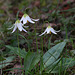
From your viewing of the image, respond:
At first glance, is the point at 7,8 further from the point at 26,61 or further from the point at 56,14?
the point at 26,61

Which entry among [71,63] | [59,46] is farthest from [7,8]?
[71,63]

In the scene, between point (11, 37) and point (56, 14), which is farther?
point (56, 14)

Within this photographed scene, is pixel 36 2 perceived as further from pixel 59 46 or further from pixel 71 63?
pixel 71 63

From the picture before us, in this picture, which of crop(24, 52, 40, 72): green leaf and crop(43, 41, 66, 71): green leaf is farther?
crop(43, 41, 66, 71): green leaf

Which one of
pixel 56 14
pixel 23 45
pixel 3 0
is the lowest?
pixel 23 45

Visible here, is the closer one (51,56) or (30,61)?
(30,61)

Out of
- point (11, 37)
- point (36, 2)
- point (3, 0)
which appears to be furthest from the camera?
point (3, 0)

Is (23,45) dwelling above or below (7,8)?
below

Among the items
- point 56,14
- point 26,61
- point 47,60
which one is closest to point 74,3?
point 56,14

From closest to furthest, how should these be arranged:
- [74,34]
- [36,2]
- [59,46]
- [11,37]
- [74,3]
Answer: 1. [59,46]
2. [11,37]
3. [74,34]
4. [74,3]
5. [36,2]

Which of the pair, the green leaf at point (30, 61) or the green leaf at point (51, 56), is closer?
the green leaf at point (30, 61)
